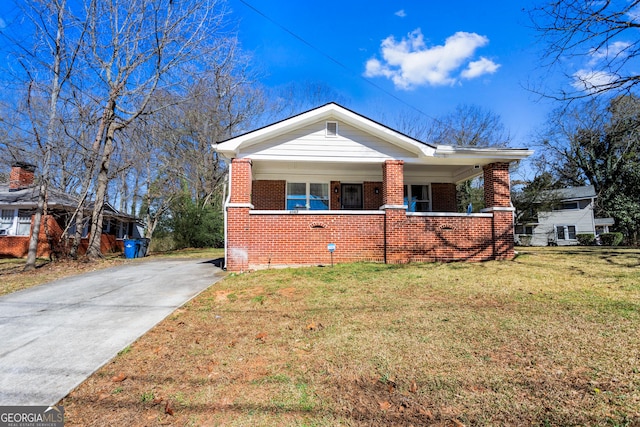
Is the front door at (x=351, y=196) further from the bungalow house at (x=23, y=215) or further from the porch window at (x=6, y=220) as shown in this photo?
the porch window at (x=6, y=220)

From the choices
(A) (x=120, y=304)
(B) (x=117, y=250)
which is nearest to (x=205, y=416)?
(A) (x=120, y=304)

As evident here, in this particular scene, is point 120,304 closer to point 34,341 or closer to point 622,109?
point 34,341

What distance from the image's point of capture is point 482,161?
1007 cm

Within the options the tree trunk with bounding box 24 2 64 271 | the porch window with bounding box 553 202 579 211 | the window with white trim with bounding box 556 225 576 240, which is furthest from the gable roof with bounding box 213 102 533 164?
the window with white trim with bounding box 556 225 576 240

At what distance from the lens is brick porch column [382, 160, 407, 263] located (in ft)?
30.7

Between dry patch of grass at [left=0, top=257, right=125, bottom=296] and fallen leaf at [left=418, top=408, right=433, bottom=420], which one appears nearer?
fallen leaf at [left=418, top=408, right=433, bottom=420]

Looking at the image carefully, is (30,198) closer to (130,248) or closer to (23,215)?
(23,215)

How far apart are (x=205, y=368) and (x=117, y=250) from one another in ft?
76.4

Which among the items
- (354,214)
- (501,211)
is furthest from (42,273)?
(501,211)

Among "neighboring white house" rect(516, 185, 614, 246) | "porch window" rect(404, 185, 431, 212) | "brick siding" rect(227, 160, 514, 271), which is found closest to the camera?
"brick siding" rect(227, 160, 514, 271)

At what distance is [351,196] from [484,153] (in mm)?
4767

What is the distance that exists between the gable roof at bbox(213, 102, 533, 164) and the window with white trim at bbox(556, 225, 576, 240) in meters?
25.1

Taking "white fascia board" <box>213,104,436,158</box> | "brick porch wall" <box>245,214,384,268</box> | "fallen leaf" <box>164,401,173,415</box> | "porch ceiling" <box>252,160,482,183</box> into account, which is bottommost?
"fallen leaf" <box>164,401,173,415</box>

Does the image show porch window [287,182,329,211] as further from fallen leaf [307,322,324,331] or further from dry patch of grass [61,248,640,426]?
fallen leaf [307,322,324,331]
